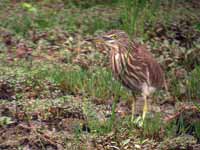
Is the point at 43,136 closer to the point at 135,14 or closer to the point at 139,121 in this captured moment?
the point at 139,121

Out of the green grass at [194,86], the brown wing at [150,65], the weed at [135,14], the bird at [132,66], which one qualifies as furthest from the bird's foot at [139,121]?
the weed at [135,14]

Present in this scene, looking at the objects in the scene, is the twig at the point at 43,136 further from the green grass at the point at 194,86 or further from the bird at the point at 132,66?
the green grass at the point at 194,86

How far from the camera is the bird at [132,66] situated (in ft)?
24.4

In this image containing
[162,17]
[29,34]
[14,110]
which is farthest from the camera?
[162,17]

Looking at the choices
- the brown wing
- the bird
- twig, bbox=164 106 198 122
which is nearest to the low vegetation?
twig, bbox=164 106 198 122

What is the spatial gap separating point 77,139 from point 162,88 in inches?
79.8

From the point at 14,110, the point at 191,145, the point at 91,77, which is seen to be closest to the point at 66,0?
the point at 91,77

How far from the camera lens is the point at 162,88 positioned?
813 cm

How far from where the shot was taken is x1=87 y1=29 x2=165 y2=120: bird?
7.43 m

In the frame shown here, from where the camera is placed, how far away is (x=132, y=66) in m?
7.46

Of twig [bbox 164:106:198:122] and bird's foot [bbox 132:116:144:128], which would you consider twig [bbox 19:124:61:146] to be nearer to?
bird's foot [bbox 132:116:144:128]

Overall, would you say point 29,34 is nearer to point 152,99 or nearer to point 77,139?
point 152,99

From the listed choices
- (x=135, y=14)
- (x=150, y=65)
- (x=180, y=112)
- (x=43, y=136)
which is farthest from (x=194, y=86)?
(x=43, y=136)

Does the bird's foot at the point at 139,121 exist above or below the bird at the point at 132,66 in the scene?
below
